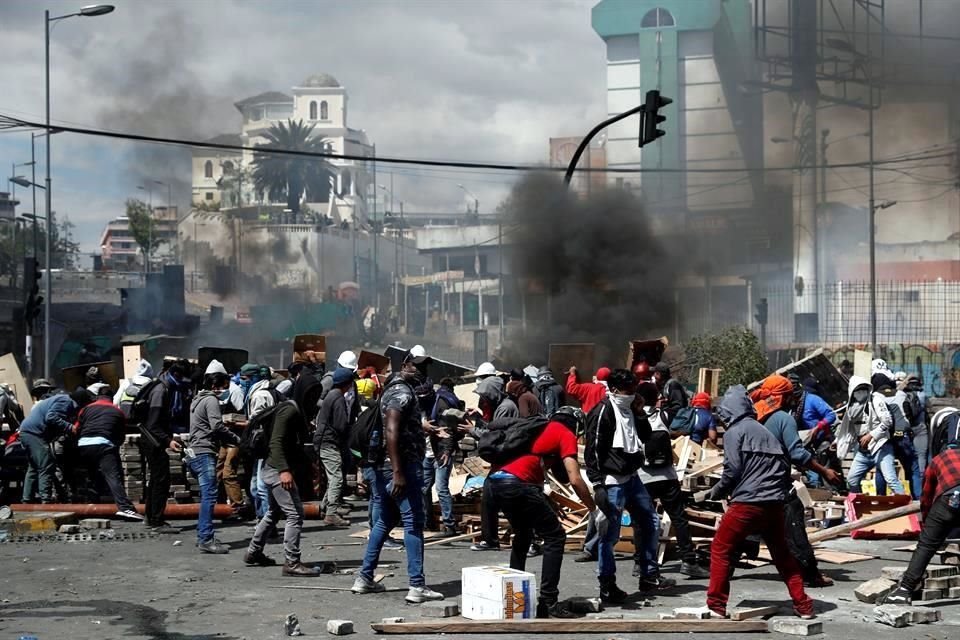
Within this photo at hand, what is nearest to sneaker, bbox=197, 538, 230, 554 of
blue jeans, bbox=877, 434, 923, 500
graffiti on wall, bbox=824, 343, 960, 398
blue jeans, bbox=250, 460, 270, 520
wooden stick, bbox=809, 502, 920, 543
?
blue jeans, bbox=250, 460, 270, 520

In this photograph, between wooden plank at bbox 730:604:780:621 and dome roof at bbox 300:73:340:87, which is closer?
wooden plank at bbox 730:604:780:621

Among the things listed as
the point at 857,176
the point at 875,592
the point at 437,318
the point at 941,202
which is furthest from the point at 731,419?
the point at 437,318

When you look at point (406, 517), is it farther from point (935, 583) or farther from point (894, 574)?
point (935, 583)

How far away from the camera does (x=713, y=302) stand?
134ft

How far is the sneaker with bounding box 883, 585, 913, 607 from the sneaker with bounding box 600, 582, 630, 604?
5.81 ft

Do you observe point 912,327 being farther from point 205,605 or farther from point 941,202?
point 205,605

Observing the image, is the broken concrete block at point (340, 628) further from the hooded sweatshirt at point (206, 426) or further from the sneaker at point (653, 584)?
the hooded sweatshirt at point (206, 426)

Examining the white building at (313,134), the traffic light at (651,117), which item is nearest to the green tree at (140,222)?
the white building at (313,134)

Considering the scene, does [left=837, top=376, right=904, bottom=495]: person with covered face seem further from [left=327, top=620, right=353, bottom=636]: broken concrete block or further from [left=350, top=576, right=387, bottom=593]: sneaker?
[left=327, top=620, right=353, bottom=636]: broken concrete block

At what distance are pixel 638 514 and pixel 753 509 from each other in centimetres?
139

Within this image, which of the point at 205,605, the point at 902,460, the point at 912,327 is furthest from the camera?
the point at 912,327

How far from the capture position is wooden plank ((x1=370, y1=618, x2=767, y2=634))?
7.22m

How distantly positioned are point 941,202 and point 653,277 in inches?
972

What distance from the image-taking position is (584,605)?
7.84m
